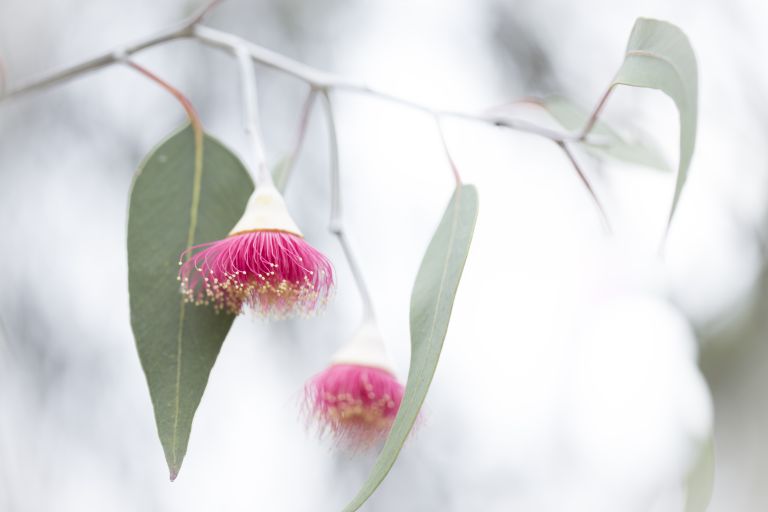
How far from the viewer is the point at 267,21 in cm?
250

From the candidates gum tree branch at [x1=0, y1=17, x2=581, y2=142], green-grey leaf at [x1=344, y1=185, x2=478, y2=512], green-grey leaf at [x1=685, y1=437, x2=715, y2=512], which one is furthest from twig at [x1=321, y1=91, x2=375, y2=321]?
green-grey leaf at [x1=685, y1=437, x2=715, y2=512]

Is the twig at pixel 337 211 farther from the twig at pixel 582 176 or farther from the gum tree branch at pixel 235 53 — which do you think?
the twig at pixel 582 176

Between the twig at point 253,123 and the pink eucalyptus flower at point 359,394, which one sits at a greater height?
the twig at point 253,123

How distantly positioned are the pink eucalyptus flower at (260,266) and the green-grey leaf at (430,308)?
0.10m

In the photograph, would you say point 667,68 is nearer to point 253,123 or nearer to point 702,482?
point 253,123

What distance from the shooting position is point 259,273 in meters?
0.69

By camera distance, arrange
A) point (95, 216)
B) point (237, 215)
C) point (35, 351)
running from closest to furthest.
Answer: point (237, 215)
point (35, 351)
point (95, 216)

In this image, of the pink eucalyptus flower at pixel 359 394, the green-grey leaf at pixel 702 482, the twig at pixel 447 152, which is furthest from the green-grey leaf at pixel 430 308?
the green-grey leaf at pixel 702 482

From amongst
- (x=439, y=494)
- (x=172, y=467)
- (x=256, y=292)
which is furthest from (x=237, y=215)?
(x=439, y=494)

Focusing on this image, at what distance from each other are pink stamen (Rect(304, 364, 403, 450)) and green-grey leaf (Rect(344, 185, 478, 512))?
22cm

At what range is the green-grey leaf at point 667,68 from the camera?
641 mm

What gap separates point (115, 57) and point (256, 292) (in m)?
0.22

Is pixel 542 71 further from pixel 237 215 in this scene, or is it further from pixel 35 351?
pixel 237 215

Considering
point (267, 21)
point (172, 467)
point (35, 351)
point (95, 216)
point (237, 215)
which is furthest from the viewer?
point (267, 21)
